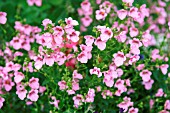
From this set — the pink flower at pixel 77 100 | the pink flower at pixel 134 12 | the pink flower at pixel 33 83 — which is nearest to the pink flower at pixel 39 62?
the pink flower at pixel 33 83

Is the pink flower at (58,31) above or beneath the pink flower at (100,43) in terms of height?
above

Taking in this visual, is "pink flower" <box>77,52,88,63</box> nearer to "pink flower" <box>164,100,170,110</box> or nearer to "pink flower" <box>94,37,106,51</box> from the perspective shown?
"pink flower" <box>94,37,106,51</box>

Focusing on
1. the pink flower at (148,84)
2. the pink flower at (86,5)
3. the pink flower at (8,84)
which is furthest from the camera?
the pink flower at (86,5)

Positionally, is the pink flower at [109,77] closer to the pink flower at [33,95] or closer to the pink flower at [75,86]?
the pink flower at [75,86]

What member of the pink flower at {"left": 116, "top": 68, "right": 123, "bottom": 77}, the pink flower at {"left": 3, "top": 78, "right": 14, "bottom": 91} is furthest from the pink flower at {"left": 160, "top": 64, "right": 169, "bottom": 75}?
the pink flower at {"left": 3, "top": 78, "right": 14, "bottom": 91}

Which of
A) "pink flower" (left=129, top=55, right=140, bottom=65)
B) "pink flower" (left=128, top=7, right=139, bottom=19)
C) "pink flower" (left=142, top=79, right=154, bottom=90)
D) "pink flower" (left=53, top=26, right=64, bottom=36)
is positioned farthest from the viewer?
"pink flower" (left=142, top=79, right=154, bottom=90)

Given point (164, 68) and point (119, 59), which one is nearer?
point (119, 59)

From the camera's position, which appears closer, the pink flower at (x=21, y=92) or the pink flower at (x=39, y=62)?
the pink flower at (x=39, y=62)

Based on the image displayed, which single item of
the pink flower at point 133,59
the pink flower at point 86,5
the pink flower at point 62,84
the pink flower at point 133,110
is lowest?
the pink flower at point 133,110

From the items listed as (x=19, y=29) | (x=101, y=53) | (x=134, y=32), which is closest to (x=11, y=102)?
(x=19, y=29)

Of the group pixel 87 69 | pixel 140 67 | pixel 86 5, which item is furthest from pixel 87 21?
pixel 140 67

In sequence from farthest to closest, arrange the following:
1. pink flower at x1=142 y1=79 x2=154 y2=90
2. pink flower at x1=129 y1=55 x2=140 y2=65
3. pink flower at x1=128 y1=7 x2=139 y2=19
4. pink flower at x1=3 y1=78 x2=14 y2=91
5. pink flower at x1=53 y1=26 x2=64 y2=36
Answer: pink flower at x1=142 y1=79 x2=154 y2=90 < pink flower at x1=3 y1=78 x2=14 y2=91 < pink flower at x1=128 y1=7 x2=139 y2=19 < pink flower at x1=129 y1=55 x2=140 y2=65 < pink flower at x1=53 y1=26 x2=64 y2=36

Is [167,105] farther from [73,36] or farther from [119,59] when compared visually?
[73,36]
